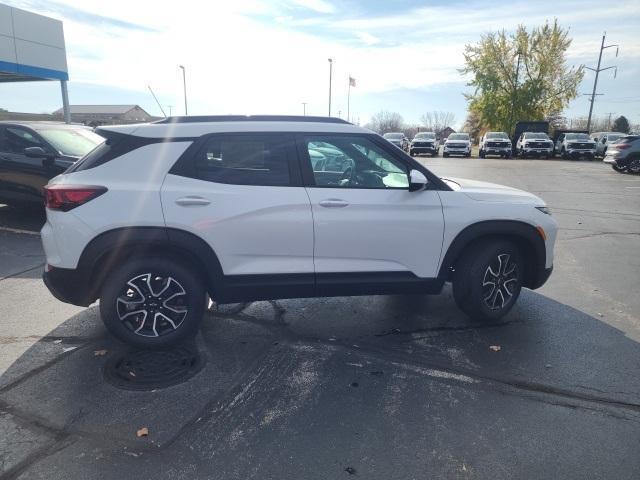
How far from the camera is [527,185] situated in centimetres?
1530

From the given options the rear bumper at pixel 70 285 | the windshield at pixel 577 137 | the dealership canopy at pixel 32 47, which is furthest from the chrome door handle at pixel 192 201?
the windshield at pixel 577 137

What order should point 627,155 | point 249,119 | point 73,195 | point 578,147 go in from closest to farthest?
point 73,195 → point 249,119 → point 627,155 → point 578,147

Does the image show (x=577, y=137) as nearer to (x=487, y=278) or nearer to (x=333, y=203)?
(x=487, y=278)

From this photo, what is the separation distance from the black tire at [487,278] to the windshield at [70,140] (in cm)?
654

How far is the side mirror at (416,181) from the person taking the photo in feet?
11.9

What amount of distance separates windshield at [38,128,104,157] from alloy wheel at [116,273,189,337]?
5.18 metres

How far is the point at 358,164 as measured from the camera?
3.81m

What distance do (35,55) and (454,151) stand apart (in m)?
25.2

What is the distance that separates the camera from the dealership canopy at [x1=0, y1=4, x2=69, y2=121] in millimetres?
16109

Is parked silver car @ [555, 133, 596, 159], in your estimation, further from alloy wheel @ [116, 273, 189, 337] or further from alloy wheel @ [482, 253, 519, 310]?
alloy wheel @ [116, 273, 189, 337]

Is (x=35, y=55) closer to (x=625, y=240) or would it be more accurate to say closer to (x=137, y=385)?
(x=137, y=385)

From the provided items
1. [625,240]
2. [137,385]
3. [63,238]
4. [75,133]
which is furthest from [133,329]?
[625,240]

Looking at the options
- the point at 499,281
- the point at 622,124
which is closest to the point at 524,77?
the point at 622,124

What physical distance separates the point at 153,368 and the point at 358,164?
2.31 m
